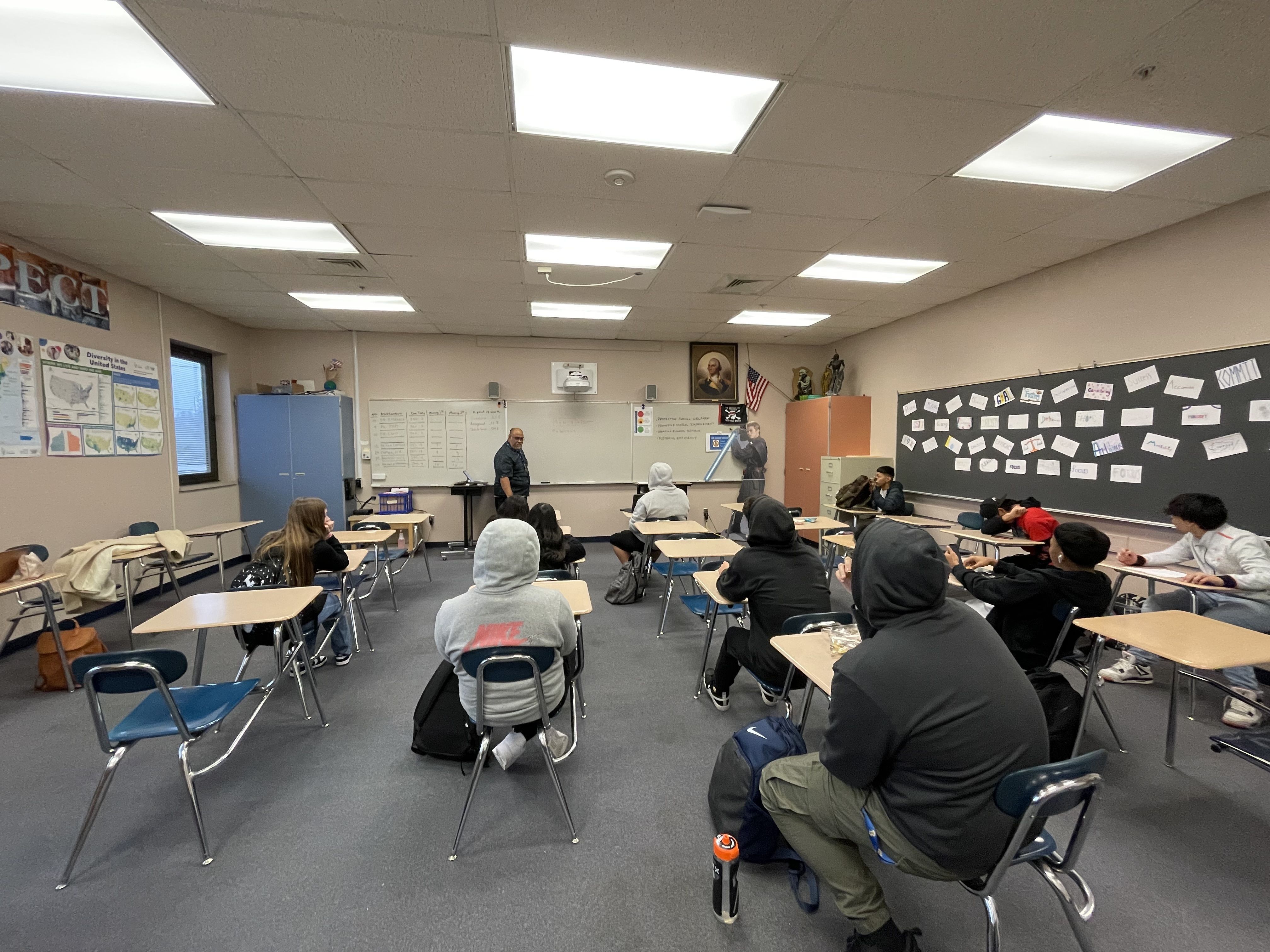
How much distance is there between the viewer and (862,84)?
1.99 metres

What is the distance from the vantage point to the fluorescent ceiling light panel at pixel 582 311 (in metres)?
5.26

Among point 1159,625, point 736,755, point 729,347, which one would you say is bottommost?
point 736,755

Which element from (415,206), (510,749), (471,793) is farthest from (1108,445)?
(415,206)

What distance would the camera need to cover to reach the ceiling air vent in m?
4.38

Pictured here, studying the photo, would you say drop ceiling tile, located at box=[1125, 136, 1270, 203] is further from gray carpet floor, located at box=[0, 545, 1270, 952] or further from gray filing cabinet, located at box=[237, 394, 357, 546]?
gray filing cabinet, located at box=[237, 394, 357, 546]

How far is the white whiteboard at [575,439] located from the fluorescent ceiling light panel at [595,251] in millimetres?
3077

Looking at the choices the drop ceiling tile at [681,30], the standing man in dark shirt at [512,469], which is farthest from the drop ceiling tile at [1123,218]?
the standing man in dark shirt at [512,469]

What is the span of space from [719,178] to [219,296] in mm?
4978

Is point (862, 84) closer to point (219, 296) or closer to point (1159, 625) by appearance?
point (1159, 625)

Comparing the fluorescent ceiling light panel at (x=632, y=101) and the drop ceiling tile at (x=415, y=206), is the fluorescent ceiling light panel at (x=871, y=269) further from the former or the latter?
the drop ceiling tile at (x=415, y=206)

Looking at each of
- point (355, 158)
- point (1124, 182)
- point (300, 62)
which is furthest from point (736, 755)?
point (1124, 182)

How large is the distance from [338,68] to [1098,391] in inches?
201

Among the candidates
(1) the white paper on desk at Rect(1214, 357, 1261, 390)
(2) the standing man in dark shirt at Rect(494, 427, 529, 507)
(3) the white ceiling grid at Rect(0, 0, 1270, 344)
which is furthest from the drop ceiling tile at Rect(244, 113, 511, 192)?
(1) the white paper on desk at Rect(1214, 357, 1261, 390)

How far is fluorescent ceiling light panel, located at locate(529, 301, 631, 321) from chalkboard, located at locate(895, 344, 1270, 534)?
350 centimetres
